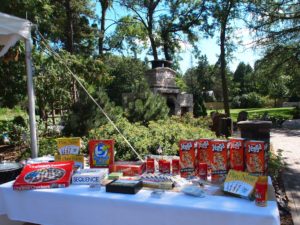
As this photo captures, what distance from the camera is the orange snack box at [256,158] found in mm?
2492

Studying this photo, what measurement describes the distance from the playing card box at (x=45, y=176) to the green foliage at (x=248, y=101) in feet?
141

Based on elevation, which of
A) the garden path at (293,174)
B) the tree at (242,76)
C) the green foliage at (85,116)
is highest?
the tree at (242,76)

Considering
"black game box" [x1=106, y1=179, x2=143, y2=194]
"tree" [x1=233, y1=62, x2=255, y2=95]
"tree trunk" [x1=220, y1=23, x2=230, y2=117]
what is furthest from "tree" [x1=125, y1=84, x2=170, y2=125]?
"tree" [x1=233, y1=62, x2=255, y2=95]

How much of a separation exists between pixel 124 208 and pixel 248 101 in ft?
146

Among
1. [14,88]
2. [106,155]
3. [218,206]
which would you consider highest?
[14,88]

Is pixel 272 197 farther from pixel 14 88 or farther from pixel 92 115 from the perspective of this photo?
pixel 14 88

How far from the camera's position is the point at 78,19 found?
1730cm

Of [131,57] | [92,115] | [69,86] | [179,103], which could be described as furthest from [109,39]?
[92,115]

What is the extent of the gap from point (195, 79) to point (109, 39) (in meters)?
21.6

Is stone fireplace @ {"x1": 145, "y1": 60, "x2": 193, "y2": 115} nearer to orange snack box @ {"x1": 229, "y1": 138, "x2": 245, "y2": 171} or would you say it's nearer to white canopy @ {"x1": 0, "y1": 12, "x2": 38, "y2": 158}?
white canopy @ {"x1": 0, "y1": 12, "x2": 38, "y2": 158}

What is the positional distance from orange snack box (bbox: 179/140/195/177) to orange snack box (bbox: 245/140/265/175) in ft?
1.65

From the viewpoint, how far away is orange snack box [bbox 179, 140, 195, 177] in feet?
9.16

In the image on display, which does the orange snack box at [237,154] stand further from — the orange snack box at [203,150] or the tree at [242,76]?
the tree at [242,76]

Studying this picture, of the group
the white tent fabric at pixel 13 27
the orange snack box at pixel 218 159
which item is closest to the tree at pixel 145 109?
the white tent fabric at pixel 13 27
